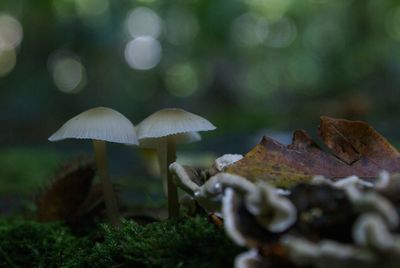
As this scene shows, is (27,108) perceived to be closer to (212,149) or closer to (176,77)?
(212,149)

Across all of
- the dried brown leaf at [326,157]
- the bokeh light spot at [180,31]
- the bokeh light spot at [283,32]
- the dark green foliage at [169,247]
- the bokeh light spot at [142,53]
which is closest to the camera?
the dark green foliage at [169,247]

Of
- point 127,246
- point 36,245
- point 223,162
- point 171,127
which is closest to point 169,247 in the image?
point 127,246

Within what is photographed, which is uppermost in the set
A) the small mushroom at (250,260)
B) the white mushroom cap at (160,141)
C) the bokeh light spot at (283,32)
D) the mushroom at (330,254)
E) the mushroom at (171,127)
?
the bokeh light spot at (283,32)

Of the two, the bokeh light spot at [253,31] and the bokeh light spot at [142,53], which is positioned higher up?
the bokeh light spot at [253,31]

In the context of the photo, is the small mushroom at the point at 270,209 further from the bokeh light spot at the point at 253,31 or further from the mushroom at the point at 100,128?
the bokeh light spot at the point at 253,31

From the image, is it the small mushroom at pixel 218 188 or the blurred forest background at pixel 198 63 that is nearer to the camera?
the small mushroom at pixel 218 188

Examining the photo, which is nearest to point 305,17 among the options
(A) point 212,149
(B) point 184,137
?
(A) point 212,149

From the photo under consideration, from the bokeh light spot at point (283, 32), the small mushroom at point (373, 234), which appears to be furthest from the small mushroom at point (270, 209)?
the bokeh light spot at point (283, 32)

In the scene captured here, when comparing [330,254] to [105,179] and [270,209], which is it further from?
[105,179]
